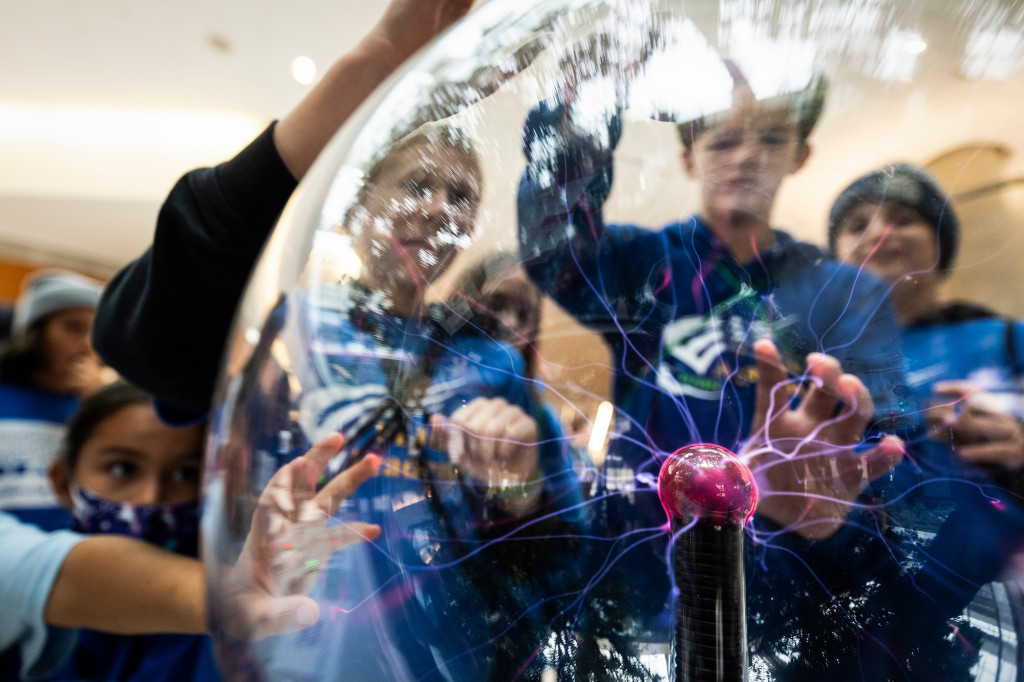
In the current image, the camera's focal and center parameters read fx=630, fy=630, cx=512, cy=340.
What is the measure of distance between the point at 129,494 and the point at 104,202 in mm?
2689

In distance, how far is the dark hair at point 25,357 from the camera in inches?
40.3

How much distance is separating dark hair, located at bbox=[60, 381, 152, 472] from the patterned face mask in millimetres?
113

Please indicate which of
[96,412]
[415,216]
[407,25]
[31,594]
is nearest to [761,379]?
[415,216]

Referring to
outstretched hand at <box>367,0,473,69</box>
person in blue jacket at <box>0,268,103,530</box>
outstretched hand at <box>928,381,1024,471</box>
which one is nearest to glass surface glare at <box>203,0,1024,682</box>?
outstretched hand at <box>928,381,1024,471</box>

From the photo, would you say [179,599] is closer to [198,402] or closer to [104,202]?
[198,402]

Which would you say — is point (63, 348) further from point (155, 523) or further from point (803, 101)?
point (803, 101)

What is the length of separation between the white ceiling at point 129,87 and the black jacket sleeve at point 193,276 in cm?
95

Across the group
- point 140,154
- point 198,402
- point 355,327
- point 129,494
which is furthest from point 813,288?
point 140,154

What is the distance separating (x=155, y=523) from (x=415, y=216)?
474mm

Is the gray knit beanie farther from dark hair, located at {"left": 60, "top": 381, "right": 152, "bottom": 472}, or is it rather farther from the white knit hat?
the white knit hat

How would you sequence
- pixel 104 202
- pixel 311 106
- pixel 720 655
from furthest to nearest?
pixel 104 202 < pixel 311 106 < pixel 720 655

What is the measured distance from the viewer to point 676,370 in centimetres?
21

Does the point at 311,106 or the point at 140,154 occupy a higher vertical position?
the point at 140,154

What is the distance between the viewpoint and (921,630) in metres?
0.20
